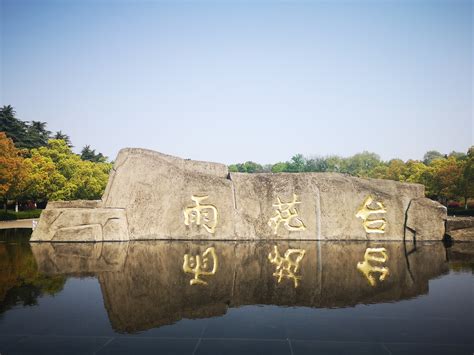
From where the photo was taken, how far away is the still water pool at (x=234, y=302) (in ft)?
12.7

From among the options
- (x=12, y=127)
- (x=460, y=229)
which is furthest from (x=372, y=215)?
(x=12, y=127)

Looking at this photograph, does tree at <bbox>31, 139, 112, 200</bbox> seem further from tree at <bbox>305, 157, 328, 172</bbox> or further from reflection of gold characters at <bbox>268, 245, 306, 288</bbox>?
tree at <bbox>305, 157, 328, 172</bbox>

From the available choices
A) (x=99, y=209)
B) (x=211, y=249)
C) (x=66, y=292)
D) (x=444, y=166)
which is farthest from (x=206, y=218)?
(x=444, y=166)

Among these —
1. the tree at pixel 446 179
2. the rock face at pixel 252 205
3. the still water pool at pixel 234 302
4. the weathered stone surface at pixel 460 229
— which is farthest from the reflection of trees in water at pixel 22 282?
the tree at pixel 446 179

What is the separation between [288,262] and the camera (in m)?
8.48

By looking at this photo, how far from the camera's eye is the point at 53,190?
79.8 feet

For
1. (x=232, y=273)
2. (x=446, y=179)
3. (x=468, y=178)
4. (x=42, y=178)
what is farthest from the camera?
(x=446, y=179)

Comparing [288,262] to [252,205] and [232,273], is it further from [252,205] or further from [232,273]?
[252,205]

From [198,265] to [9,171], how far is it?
17.2 metres

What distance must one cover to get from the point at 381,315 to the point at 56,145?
29052 mm

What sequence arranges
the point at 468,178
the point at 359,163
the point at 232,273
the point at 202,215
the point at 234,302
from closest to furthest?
the point at 234,302, the point at 232,273, the point at 202,215, the point at 468,178, the point at 359,163

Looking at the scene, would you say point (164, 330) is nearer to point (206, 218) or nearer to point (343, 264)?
point (343, 264)

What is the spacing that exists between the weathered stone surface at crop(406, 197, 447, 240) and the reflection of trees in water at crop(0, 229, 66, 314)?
10832 millimetres

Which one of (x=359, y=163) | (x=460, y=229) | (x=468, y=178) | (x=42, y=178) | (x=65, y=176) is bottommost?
(x=460, y=229)
